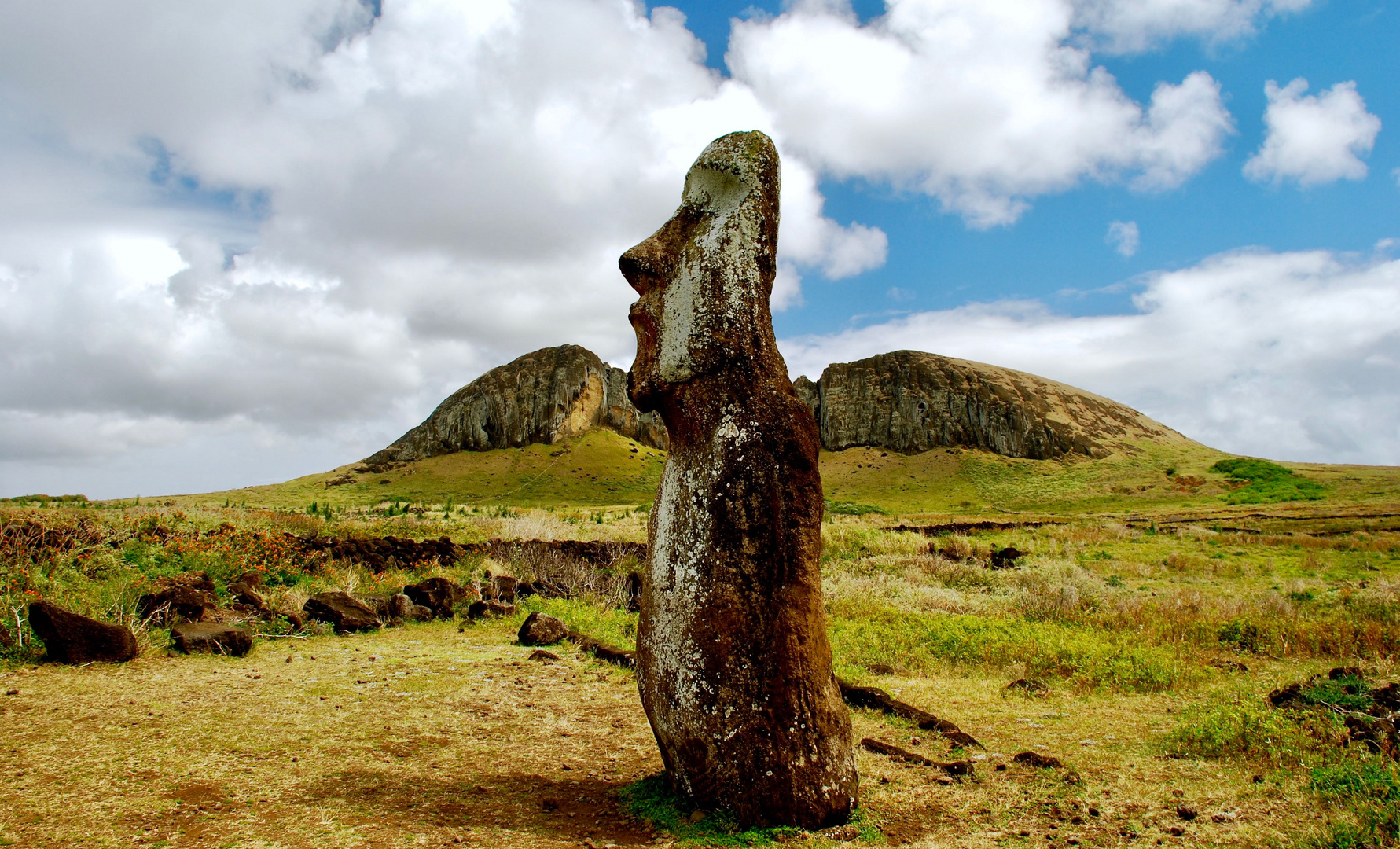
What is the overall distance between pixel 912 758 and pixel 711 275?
12.6 ft

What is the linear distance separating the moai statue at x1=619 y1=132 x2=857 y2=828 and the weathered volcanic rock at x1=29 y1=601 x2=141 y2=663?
558 cm

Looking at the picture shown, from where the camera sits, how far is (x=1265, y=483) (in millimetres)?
54781

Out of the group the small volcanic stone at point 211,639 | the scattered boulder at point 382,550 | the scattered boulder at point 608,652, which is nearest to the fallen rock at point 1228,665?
the scattered boulder at point 608,652

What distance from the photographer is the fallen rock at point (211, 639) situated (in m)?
7.36

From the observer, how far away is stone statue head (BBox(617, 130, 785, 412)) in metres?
4.53

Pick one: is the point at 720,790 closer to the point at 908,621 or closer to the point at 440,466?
the point at 908,621

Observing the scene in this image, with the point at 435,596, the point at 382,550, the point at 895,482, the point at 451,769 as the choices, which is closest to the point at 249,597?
the point at 435,596

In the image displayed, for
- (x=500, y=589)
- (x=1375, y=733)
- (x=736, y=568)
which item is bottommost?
(x=1375, y=733)

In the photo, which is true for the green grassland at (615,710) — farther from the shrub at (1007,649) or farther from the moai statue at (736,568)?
the moai statue at (736,568)

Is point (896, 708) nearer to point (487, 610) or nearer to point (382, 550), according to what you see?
point (487, 610)

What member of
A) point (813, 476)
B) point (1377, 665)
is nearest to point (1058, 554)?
point (1377, 665)

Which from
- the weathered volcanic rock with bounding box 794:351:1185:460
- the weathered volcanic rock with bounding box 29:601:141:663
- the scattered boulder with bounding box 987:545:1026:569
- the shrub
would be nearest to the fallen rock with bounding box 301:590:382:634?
the weathered volcanic rock with bounding box 29:601:141:663

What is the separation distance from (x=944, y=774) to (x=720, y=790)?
194cm

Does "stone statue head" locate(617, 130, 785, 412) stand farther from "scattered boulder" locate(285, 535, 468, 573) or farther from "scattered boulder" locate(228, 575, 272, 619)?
"scattered boulder" locate(285, 535, 468, 573)
